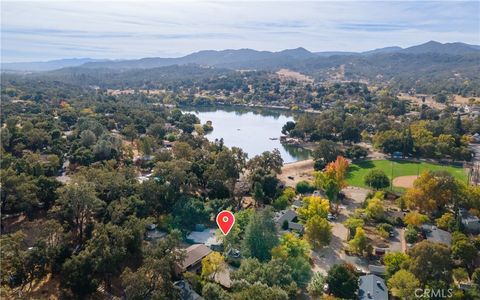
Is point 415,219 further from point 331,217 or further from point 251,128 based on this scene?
point 251,128

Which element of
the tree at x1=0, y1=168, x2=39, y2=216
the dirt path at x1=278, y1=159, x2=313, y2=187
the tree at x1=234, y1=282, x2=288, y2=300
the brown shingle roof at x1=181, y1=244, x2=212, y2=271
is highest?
the tree at x1=0, y1=168, x2=39, y2=216

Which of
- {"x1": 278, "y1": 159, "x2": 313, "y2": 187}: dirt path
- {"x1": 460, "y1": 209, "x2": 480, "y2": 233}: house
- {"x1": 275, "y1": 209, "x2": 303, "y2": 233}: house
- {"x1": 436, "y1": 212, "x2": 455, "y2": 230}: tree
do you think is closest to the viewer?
{"x1": 436, "y1": 212, "x2": 455, "y2": 230}: tree

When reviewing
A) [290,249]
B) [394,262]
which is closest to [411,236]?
[394,262]

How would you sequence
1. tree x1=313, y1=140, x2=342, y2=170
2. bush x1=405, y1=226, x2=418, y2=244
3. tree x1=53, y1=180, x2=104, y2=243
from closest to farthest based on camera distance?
tree x1=53, y1=180, x2=104, y2=243
bush x1=405, y1=226, x2=418, y2=244
tree x1=313, y1=140, x2=342, y2=170

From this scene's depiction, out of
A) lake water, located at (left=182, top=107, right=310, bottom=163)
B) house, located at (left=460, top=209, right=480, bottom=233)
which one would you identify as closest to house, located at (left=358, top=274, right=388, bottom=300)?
house, located at (left=460, top=209, right=480, bottom=233)

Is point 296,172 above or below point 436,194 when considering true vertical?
below

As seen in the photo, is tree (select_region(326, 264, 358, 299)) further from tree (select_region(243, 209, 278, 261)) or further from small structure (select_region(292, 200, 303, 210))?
small structure (select_region(292, 200, 303, 210))
